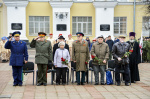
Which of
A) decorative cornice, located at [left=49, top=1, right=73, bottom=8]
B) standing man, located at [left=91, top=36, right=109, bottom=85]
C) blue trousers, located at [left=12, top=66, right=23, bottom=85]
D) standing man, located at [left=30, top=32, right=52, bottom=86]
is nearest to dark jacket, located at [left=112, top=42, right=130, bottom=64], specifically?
standing man, located at [left=91, top=36, right=109, bottom=85]

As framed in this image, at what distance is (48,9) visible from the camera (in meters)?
29.3

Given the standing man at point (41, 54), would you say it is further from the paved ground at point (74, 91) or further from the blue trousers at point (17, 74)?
the blue trousers at point (17, 74)

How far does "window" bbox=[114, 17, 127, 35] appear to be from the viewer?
30.8 m

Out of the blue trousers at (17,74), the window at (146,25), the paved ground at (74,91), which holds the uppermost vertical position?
the window at (146,25)

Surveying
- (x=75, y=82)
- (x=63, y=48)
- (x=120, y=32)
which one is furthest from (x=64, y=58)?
(x=120, y=32)

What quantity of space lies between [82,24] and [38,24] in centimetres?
433

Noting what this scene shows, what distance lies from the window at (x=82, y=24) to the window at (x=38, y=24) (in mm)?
2557

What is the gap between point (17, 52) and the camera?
34.2ft

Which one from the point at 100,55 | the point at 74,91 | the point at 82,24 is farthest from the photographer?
the point at 82,24

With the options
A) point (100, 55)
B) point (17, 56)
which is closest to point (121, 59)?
point (100, 55)

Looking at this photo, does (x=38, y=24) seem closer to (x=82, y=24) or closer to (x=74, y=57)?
(x=82, y=24)

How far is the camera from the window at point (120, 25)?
3078 centimetres

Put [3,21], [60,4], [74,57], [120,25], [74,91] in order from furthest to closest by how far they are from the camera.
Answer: [120,25] < [3,21] < [60,4] < [74,57] < [74,91]

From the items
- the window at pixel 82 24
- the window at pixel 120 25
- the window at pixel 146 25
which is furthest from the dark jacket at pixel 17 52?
the window at pixel 120 25
